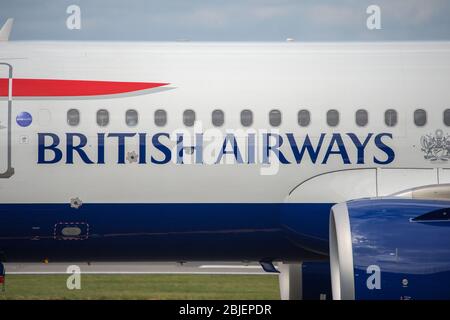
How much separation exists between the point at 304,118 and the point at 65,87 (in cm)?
320

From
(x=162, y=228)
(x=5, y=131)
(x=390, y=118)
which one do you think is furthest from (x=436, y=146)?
(x=5, y=131)

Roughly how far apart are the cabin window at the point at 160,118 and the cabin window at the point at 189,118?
0.86 ft

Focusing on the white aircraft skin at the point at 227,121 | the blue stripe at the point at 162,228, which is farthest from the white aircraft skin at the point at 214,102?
the blue stripe at the point at 162,228

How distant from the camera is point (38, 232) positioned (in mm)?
16719

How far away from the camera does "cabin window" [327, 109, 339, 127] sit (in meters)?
16.7

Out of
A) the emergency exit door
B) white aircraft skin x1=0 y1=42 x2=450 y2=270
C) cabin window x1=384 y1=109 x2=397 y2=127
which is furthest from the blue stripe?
cabin window x1=384 y1=109 x2=397 y2=127

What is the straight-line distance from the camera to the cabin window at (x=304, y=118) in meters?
16.7

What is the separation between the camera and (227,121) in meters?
16.6

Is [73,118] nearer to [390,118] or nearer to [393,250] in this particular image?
[390,118]

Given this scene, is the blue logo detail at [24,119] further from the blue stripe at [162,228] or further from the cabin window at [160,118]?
the cabin window at [160,118]

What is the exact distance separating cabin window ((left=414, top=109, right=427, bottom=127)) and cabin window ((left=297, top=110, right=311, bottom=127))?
1437 mm

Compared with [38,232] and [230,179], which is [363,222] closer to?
[230,179]

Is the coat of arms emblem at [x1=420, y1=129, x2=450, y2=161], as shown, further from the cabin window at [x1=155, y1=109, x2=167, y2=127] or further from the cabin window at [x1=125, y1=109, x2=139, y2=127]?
the cabin window at [x1=125, y1=109, x2=139, y2=127]

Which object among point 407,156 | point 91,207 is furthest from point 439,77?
point 91,207
